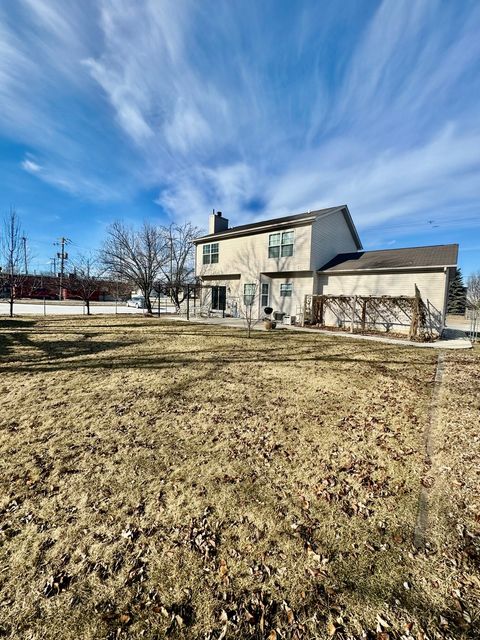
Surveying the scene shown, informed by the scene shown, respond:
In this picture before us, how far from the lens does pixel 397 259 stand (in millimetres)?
14844

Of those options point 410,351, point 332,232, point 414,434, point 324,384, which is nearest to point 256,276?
point 332,232

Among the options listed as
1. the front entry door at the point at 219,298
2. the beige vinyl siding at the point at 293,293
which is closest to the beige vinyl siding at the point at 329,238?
the beige vinyl siding at the point at 293,293

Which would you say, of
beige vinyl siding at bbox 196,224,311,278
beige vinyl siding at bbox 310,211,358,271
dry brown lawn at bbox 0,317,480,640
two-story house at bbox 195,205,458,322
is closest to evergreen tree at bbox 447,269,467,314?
two-story house at bbox 195,205,458,322

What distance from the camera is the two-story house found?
13.6m

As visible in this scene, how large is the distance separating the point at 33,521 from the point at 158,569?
1248mm

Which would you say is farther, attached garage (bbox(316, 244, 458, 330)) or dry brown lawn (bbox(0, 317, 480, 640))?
attached garage (bbox(316, 244, 458, 330))

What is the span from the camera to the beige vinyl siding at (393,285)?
42.2ft

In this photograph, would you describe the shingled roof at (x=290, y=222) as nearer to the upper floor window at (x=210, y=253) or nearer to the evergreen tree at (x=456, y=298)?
the upper floor window at (x=210, y=253)

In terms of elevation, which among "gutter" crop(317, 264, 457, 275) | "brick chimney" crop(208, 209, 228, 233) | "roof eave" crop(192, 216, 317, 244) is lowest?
"gutter" crop(317, 264, 457, 275)

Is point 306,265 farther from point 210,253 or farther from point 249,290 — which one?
point 210,253

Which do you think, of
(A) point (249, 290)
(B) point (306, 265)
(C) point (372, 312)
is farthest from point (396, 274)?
(A) point (249, 290)

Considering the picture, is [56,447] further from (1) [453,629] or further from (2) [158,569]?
(1) [453,629]

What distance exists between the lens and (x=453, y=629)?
66.2 inches

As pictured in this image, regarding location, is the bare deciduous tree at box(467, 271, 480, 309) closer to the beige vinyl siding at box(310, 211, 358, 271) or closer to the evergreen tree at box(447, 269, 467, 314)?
the evergreen tree at box(447, 269, 467, 314)
